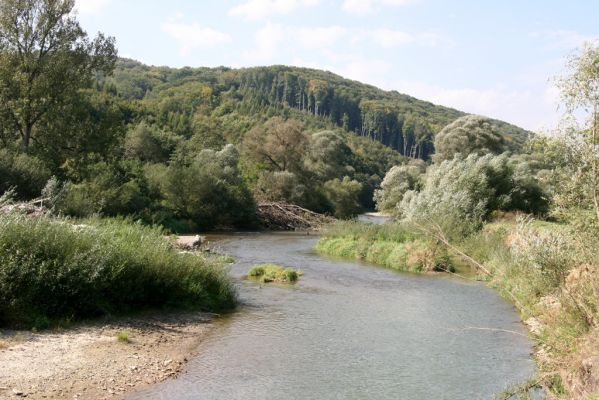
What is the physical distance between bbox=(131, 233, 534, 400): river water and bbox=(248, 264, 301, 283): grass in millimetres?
834

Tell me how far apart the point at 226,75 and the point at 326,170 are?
131 m

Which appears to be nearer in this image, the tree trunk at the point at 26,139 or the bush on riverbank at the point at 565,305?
the bush on riverbank at the point at 565,305

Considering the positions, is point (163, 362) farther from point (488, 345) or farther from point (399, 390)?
point (488, 345)

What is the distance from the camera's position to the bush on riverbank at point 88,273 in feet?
43.0

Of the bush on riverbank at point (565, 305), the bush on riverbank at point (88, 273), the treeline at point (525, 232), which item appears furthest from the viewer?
the bush on riverbank at point (88, 273)

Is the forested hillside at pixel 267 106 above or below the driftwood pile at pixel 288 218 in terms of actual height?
above

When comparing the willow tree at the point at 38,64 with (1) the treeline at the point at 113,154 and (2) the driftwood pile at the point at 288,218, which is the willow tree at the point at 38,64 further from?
(2) the driftwood pile at the point at 288,218

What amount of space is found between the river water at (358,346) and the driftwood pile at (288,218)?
3140cm

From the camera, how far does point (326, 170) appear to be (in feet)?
246


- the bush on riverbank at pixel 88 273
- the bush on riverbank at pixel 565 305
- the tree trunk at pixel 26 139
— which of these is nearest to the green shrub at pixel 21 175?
the tree trunk at pixel 26 139

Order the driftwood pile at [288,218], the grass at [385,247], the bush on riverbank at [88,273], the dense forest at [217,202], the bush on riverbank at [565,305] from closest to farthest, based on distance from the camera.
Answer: the bush on riverbank at [565,305], the dense forest at [217,202], the bush on riverbank at [88,273], the grass at [385,247], the driftwood pile at [288,218]

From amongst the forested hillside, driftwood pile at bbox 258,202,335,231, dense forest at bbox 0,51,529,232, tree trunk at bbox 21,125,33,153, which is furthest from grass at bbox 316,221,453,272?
the forested hillside

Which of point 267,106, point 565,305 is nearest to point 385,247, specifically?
point 565,305

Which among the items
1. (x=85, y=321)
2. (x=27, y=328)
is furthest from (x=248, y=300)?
(x=27, y=328)
